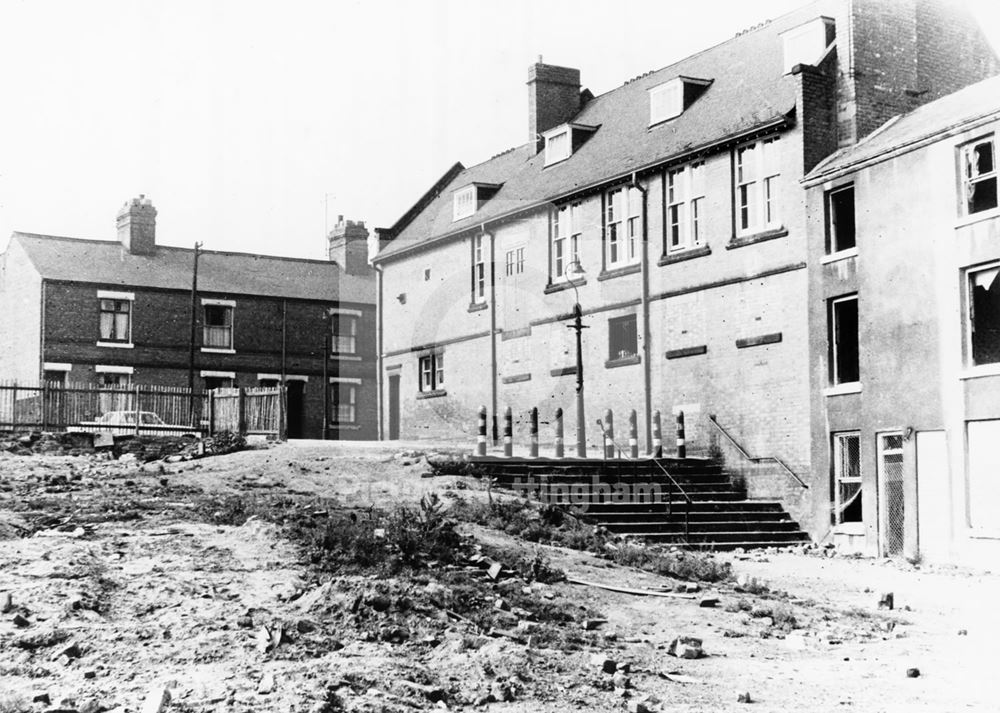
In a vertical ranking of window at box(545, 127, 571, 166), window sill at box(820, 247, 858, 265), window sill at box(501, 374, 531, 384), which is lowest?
window sill at box(501, 374, 531, 384)

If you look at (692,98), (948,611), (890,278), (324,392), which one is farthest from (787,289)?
(324,392)

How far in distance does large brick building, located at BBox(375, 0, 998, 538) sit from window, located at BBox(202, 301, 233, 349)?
1463cm

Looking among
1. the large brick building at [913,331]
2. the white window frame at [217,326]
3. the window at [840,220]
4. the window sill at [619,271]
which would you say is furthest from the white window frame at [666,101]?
the white window frame at [217,326]

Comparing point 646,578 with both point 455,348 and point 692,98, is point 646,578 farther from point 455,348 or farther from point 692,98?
point 455,348

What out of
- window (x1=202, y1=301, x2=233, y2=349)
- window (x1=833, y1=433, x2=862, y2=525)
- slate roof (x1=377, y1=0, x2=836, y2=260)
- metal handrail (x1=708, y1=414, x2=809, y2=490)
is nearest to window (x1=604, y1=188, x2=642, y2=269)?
slate roof (x1=377, y1=0, x2=836, y2=260)

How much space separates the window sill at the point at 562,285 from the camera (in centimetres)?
3019

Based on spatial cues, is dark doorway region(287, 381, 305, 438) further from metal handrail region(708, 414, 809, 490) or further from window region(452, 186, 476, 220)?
metal handrail region(708, 414, 809, 490)

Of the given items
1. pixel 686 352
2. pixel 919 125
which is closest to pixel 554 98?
pixel 686 352

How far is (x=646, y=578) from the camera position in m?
15.0

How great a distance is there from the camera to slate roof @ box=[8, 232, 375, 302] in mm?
46594

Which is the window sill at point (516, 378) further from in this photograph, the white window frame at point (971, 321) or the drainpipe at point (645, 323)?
the white window frame at point (971, 321)

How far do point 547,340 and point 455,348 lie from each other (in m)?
5.35

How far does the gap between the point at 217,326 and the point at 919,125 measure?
33.4 m

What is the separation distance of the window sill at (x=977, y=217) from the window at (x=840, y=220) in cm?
305
